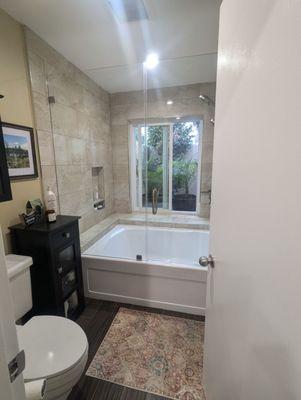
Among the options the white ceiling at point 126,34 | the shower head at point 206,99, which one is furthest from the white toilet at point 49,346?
the shower head at point 206,99

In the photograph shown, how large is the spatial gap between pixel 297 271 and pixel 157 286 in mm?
1721

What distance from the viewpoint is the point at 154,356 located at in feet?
5.03

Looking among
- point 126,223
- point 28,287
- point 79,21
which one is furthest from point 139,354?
point 79,21

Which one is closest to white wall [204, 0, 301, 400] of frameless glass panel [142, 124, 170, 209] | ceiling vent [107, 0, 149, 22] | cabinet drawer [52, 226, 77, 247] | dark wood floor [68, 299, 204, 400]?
dark wood floor [68, 299, 204, 400]

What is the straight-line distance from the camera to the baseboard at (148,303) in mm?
1927

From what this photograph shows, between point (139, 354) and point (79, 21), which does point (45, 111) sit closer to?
point (79, 21)

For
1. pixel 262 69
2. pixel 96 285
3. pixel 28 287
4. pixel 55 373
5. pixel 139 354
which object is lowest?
pixel 139 354

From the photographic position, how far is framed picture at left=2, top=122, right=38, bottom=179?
4.95 feet

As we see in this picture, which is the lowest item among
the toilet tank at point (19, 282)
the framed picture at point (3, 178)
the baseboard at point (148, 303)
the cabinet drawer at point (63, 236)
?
the baseboard at point (148, 303)

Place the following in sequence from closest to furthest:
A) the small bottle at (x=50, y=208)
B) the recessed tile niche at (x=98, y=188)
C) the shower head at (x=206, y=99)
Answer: the small bottle at (x=50, y=208) → the shower head at (x=206, y=99) → the recessed tile niche at (x=98, y=188)

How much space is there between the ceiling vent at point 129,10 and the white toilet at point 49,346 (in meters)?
1.86

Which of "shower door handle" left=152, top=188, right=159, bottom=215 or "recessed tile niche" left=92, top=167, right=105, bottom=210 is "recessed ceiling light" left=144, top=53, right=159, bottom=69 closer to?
"recessed tile niche" left=92, top=167, right=105, bottom=210

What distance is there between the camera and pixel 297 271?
0.42 metres

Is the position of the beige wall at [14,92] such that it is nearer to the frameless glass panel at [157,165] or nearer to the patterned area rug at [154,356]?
the patterned area rug at [154,356]
